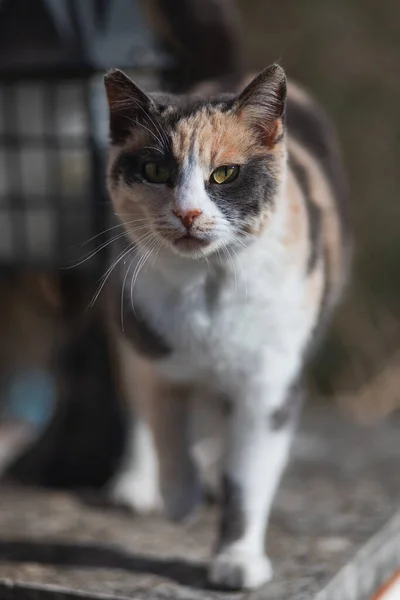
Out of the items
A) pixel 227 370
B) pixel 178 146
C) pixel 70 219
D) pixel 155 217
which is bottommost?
pixel 227 370

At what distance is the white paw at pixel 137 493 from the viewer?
1.95 m

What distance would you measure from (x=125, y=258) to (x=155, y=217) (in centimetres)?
20

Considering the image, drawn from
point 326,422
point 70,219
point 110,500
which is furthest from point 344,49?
point 110,500

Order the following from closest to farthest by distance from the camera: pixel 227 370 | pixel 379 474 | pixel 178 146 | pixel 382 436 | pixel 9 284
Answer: pixel 178 146
pixel 227 370
pixel 379 474
pixel 382 436
pixel 9 284

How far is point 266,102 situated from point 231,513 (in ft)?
2.23

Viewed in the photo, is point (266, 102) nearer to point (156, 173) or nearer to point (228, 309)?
point (156, 173)

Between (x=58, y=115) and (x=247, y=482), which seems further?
(x=58, y=115)

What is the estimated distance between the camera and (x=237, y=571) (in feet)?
5.04

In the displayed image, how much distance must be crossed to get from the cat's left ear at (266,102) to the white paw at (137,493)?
892 millimetres

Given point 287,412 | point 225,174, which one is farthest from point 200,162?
point 287,412

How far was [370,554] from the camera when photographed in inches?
67.9

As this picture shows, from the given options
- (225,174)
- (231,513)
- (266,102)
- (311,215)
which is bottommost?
(231,513)

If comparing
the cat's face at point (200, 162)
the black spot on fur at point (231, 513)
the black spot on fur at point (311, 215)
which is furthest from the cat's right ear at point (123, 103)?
Result: the black spot on fur at point (231, 513)

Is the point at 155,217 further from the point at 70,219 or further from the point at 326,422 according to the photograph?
the point at 326,422
